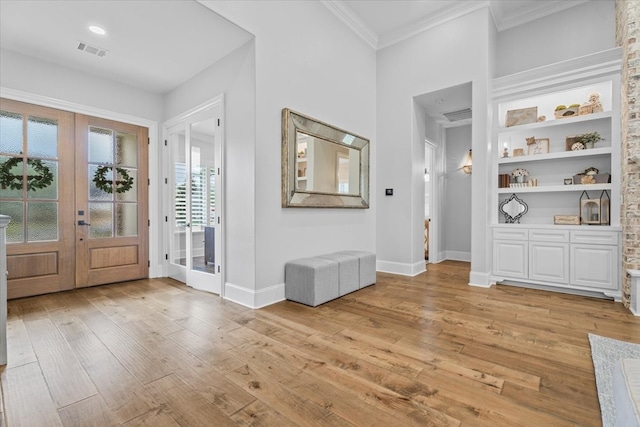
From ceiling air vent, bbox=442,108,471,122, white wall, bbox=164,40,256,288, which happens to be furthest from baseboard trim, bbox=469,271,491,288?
white wall, bbox=164,40,256,288

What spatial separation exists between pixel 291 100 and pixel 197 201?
1.98 m

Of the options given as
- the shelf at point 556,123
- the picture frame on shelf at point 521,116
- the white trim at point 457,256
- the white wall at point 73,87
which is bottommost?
the white trim at point 457,256

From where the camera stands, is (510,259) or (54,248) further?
(510,259)

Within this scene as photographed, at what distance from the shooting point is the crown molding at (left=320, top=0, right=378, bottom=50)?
161 inches

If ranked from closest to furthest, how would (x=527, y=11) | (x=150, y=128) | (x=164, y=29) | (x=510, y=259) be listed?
(x=164, y=29) < (x=510, y=259) < (x=527, y=11) < (x=150, y=128)

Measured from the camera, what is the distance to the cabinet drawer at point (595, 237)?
3435mm

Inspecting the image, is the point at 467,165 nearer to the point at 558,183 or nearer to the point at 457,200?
the point at 457,200

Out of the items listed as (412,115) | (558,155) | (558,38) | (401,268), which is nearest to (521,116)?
(558,155)

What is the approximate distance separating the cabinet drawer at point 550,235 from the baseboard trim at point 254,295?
3443 mm

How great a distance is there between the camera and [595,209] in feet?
12.5

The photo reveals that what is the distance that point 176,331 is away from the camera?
2584 millimetres

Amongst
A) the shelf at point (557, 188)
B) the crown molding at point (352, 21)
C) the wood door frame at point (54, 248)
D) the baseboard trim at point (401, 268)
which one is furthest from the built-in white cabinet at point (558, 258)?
the wood door frame at point (54, 248)

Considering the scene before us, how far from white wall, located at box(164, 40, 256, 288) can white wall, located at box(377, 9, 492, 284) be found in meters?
2.67

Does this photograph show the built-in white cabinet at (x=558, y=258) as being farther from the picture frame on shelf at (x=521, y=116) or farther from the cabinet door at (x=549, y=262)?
the picture frame on shelf at (x=521, y=116)
